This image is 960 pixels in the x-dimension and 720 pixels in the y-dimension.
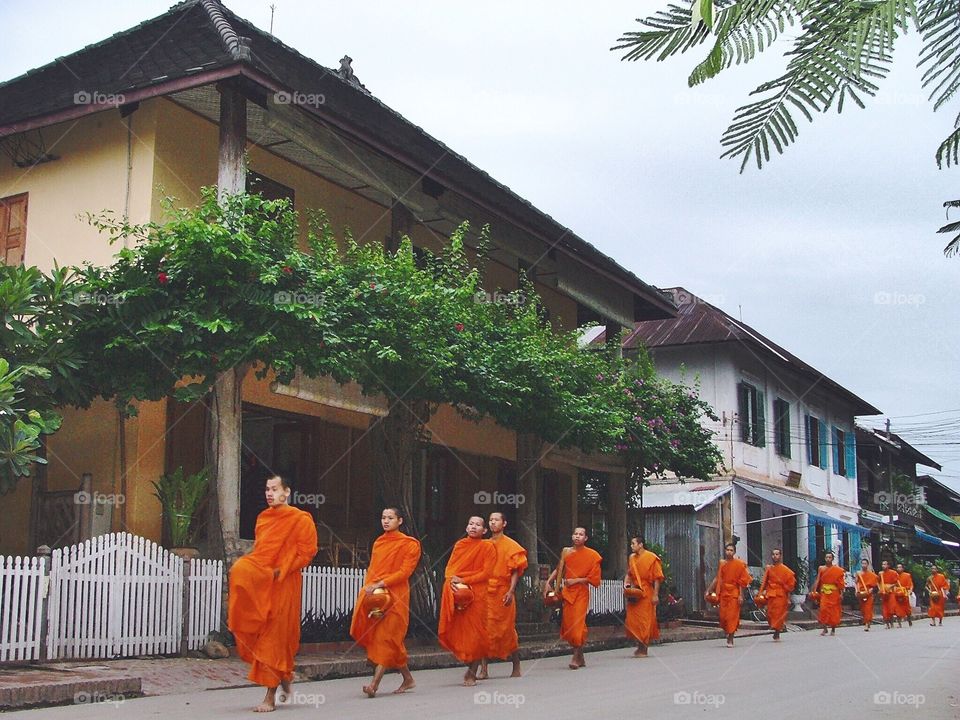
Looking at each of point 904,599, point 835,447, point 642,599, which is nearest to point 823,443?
point 835,447

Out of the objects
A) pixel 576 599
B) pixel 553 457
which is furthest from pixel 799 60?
pixel 553 457

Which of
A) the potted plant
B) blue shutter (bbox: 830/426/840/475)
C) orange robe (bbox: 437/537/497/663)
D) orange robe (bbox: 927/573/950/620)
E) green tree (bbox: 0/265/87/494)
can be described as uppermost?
blue shutter (bbox: 830/426/840/475)

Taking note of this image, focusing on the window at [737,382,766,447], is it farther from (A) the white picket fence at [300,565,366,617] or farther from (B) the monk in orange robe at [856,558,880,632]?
(A) the white picket fence at [300,565,366,617]

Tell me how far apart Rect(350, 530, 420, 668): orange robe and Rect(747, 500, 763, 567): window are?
837 inches

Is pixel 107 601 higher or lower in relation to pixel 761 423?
Result: lower

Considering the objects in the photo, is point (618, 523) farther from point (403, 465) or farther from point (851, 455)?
point (851, 455)

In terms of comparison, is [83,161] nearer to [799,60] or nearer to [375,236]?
[375,236]

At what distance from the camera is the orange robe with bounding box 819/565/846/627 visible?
79.4 ft

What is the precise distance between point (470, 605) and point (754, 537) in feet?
69.6

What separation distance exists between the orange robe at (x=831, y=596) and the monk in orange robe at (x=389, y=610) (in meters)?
15.4

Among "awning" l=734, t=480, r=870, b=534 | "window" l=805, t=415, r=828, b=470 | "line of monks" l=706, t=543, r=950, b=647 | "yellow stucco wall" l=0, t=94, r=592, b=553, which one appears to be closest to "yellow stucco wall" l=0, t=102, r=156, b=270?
"yellow stucco wall" l=0, t=94, r=592, b=553

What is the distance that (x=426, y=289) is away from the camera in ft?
46.4

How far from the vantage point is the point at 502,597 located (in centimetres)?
1255

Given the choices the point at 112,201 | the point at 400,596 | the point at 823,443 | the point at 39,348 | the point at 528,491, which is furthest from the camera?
the point at 823,443
